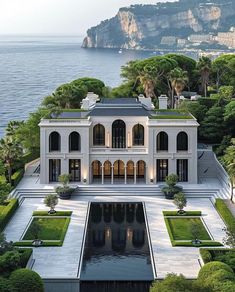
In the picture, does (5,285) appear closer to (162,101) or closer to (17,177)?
(17,177)

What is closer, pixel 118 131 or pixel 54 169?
pixel 54 169

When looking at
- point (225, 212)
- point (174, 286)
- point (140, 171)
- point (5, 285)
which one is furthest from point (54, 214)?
point (174, 286)

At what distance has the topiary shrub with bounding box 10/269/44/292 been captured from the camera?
3089 centimetres

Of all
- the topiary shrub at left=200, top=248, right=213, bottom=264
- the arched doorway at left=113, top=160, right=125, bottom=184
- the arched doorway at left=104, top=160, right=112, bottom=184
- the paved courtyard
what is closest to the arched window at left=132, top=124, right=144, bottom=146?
the arched doorway at left=113, top=160, right=125, bottom=184

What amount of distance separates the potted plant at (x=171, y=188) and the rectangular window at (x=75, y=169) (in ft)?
31.4

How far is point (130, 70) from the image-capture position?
9800 cm

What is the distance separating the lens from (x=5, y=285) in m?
30.5

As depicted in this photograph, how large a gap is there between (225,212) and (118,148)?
54.0 feet

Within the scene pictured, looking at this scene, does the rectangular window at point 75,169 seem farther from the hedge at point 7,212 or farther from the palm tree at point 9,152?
the hedge at point 7,212

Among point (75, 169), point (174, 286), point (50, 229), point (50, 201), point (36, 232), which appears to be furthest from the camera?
point (75, 169)

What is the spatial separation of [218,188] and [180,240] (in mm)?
15619

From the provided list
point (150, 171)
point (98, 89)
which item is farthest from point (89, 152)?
point (98, 89)

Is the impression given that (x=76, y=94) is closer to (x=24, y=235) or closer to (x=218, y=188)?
(x=218, y=188)

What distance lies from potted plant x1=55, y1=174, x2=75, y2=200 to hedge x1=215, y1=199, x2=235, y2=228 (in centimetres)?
1404
